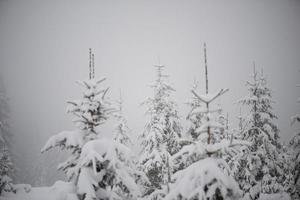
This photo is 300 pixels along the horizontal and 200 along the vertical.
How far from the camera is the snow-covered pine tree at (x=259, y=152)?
16047mm

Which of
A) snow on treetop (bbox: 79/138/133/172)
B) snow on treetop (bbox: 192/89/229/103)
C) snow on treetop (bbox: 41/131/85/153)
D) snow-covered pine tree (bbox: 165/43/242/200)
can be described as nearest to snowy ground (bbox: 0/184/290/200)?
snow on treetop (bbox: 79/138/133/172)

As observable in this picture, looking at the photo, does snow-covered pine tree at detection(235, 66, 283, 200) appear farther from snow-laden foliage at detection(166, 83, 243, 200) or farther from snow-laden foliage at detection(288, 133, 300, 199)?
snow-laden foliage at detection(166, 83, 243, 200)

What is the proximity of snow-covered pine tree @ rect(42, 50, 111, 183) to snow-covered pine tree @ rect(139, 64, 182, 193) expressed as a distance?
8.94m

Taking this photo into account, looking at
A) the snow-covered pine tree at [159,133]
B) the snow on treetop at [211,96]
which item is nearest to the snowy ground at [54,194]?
the snow on treetop at [211,96]

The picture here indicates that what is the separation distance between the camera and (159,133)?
1747cm

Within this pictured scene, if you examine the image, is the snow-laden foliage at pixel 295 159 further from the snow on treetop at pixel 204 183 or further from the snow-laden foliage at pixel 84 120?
the snow-laden foliage at pixel 84 120

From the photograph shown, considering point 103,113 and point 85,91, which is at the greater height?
point 85,91

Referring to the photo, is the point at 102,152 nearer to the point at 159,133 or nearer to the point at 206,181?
the point at 206,181

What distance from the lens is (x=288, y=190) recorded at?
14414mm

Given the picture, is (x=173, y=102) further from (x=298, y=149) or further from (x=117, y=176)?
(x=117, y=176)

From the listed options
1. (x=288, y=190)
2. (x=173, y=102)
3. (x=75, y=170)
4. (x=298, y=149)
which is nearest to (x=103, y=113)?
(x=75, y=170)

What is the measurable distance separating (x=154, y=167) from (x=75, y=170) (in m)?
10.4

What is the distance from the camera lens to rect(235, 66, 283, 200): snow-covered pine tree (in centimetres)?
1605

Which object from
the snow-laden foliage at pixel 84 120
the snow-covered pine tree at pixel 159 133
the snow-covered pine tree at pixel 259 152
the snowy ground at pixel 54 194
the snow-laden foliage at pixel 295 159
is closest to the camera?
the snowy ground at pixel 54 194
